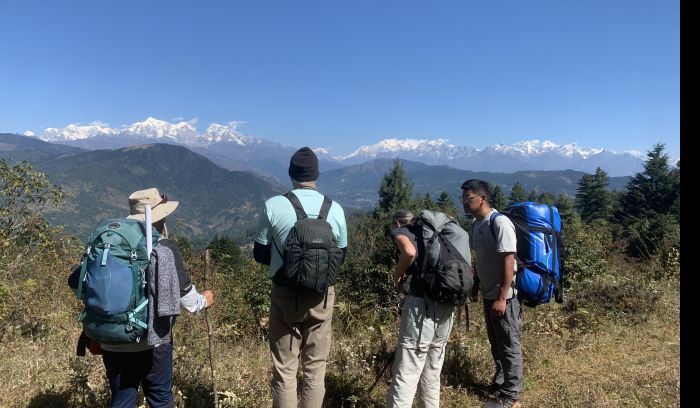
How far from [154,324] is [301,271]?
92cm

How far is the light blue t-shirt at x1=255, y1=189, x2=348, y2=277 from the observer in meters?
2.75

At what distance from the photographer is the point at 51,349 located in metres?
4.50

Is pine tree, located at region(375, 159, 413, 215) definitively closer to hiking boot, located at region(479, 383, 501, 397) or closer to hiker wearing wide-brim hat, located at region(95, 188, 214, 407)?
hiking boot, located at region(479, 383, 501, 397)

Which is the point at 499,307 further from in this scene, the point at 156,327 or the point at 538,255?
the point at 156,327

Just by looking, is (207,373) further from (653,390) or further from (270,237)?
(653,390)

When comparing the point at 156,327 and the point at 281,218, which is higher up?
the point at 281,218

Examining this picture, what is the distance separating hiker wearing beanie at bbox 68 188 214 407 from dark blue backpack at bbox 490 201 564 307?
8.77 ft

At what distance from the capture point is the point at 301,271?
104 inches

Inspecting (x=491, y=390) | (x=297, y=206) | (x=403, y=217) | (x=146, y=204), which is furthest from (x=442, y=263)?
(x=146, y=204)

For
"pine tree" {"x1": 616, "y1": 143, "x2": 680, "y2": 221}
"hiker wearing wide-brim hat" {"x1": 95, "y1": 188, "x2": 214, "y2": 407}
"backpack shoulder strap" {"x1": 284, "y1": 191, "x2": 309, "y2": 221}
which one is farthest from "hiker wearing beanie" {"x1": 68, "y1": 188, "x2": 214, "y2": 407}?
"pine tree" {"x1": 616, "y1": 143, "x2": 680, "y2": 221}

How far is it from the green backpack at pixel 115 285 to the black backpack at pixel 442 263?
184 cm

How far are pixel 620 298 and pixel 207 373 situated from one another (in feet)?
19.0

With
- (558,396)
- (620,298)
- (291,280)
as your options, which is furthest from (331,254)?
(620,298)

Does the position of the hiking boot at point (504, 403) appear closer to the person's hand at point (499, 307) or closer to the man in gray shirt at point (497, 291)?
the man in gray shirt at point (497, 291)
